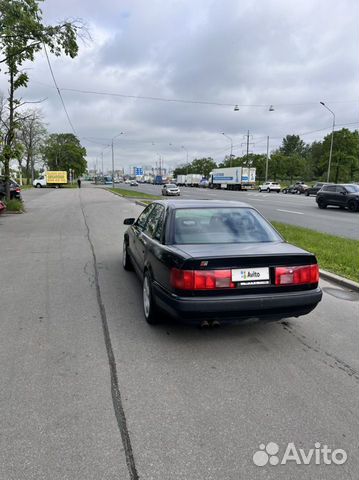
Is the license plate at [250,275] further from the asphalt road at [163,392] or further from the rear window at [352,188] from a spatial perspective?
the rear window at [352,188]

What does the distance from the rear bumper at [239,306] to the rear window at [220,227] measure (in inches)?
31.2

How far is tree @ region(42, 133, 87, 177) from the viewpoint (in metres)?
84.5

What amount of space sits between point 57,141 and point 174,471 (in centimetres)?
10255

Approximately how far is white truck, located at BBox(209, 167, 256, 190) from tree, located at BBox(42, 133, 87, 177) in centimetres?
4249

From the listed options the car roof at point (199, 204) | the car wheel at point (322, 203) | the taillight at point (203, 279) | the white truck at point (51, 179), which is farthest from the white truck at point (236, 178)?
the taillight at point (203, 279)

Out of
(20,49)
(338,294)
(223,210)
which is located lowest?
(338,294)

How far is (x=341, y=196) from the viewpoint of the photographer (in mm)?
22297

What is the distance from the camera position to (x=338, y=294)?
5738mm

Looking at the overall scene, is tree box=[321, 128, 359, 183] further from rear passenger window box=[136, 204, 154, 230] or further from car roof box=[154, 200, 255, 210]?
car roof box=[154, 200, 255, 210]

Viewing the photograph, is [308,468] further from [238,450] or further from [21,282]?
[21,282]

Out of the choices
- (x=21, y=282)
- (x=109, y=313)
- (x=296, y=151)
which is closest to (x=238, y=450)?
(x=109, y=313)

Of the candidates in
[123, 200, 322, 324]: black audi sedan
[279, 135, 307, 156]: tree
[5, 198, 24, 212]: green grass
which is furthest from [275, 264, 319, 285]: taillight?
[279, 135, 307, 156]: tree

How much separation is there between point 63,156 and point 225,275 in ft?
300

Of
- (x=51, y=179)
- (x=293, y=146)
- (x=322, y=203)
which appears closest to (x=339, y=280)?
(x=322, y=203)
